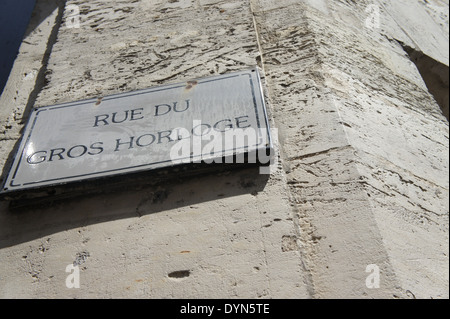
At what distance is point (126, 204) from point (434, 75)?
7.12ft

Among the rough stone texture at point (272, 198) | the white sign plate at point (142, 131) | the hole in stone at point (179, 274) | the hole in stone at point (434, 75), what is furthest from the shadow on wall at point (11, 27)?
the hole in stone at point (434, 75)

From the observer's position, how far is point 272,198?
4.44ft

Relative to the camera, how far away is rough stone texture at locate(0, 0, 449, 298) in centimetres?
121

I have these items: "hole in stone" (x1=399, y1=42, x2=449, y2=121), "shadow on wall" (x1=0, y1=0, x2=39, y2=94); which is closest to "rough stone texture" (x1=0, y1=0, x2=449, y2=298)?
"shadow on wall" (x1=0, y1=0, x2=39, y2=94)

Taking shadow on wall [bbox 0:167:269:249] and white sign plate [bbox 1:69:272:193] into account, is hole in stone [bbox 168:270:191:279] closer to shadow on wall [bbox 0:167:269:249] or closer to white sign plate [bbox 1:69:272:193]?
shadow on wall [bbox 0:167:269:249]

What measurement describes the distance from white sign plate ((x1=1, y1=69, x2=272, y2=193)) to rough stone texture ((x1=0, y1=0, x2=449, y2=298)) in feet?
0.30

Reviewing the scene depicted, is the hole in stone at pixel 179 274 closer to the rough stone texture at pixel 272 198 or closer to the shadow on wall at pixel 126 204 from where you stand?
the rough stone texture at pixel 272 198

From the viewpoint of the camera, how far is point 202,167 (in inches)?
56.9

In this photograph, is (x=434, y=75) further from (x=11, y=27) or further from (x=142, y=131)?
(x=11, y=27)

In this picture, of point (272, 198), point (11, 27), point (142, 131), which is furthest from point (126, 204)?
point (11, 27)

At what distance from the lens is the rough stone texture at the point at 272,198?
121 cm

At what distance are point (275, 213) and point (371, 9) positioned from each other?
75.3 inches

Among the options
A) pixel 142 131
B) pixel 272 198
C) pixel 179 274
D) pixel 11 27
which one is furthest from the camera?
pixel 11 27
